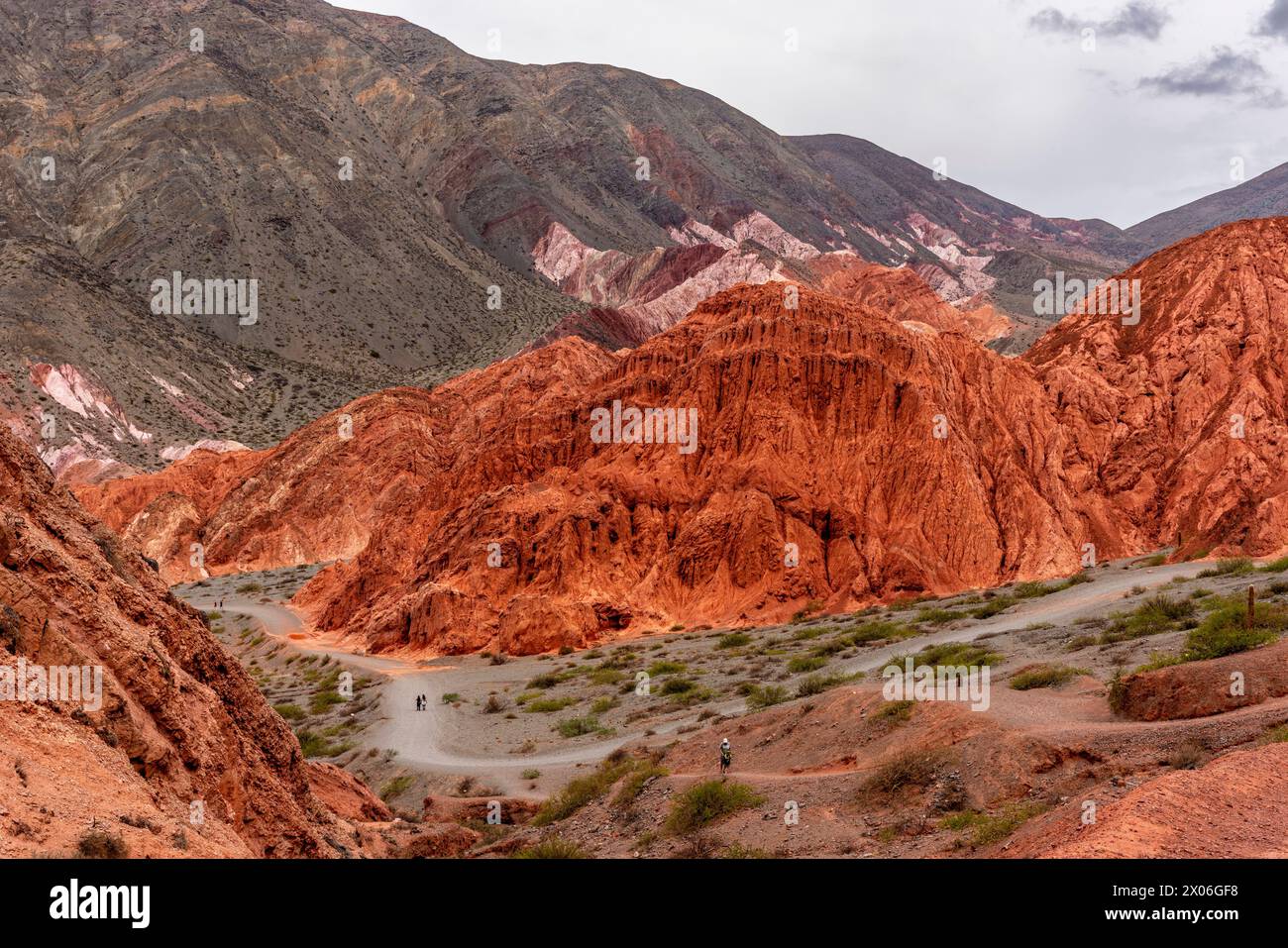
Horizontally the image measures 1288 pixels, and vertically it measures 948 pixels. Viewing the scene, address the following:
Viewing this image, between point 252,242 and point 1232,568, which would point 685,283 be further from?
point 1232,568

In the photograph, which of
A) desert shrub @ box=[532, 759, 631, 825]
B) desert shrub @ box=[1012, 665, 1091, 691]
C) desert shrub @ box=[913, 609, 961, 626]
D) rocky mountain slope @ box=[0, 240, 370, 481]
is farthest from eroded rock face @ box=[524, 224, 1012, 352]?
desert shrub @ box=[532, 759, 631, 825]

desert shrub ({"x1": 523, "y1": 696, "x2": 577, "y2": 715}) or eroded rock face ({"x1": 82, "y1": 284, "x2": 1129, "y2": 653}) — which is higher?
eroded rock face ({"x1": 82, "y1": 284, "x2": 1129, "y2": 653})

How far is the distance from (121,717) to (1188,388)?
5441 centimetres

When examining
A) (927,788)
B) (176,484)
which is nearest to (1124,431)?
(927,788)

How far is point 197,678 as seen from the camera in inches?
500

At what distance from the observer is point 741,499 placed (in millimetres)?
47812

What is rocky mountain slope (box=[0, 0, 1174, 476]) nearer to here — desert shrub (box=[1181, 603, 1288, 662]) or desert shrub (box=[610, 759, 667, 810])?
desert shrub (box=[610, 759, 667, 810])

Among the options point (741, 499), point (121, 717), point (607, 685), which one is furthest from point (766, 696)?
point (741, 499)

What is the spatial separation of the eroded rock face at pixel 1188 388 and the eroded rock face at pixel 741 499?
226cm

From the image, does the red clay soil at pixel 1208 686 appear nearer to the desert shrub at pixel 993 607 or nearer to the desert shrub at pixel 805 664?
the desert shrub at pixel 805 664

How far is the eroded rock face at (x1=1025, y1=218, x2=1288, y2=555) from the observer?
4712cm

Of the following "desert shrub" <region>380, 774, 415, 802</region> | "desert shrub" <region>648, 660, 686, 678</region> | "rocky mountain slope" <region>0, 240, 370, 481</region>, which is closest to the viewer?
"desert shrub" <region>380, 774, 415, 802</region>

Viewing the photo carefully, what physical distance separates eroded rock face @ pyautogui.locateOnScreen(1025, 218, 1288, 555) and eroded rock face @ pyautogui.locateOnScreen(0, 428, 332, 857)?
122ft

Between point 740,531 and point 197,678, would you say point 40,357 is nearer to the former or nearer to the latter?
point 740,531
